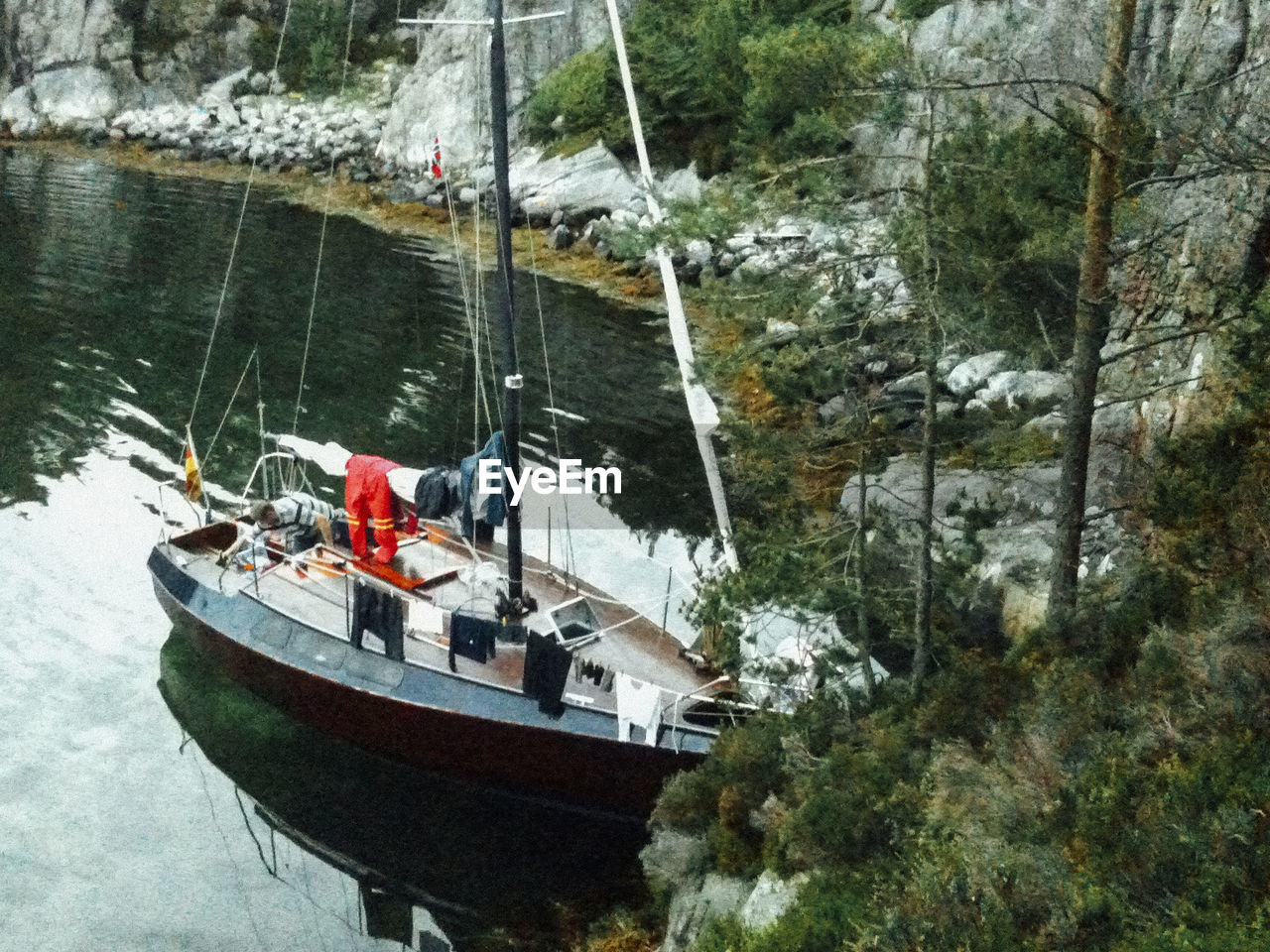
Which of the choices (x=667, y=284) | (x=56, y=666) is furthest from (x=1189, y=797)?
(x=56, y=666)

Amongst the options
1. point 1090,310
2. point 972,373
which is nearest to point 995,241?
point 1090,310

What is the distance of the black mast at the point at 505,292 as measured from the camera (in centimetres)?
1400

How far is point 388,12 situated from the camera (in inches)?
2223

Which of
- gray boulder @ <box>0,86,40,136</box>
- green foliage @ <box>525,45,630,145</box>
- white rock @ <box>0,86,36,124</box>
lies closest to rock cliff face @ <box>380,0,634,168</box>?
green foliage @ <box>525,45,630,145</box>

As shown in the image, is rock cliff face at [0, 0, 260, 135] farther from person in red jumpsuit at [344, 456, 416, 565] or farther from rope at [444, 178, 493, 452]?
person in red jumpsuit at [344, 456, 416, 565]

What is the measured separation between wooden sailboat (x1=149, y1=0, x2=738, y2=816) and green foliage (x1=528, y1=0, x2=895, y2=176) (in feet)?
67.5

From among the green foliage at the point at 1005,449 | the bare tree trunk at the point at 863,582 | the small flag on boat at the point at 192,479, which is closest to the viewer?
A: the bare tree trunk at the point at 863,582

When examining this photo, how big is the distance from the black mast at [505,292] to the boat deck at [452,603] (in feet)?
2.64

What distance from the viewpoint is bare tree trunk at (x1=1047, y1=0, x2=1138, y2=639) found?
9.42 metres

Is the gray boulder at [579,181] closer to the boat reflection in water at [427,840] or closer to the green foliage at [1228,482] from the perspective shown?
the boat reflection in water at [427,840]

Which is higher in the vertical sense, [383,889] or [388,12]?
[388,12]

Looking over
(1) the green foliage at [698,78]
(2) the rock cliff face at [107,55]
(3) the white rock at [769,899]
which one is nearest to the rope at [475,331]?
(1) the green foliage at [698,78]

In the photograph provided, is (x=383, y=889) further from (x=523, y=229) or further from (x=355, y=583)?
(x=523, y=229)

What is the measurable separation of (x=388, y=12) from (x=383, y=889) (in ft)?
165
